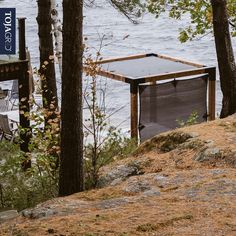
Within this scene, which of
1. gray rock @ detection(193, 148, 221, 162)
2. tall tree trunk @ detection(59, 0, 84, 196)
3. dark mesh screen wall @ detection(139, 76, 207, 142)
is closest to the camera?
tall tree trunk @ detection(59, 0, 84, 196)

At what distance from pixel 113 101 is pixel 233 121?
17.7 metres

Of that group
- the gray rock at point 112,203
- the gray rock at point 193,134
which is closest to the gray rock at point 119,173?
the gray rock at point 193,134

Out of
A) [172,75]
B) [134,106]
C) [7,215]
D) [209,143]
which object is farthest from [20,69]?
Answer: [7,215]

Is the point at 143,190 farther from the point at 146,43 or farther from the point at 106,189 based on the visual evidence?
the point at 146,43

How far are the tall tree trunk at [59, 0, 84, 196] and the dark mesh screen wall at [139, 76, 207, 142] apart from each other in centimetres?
510

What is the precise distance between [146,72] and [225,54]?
3.08 meters

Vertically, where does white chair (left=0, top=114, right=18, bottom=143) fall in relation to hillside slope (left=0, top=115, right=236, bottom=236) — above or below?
below

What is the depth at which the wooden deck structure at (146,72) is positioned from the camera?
12.3m

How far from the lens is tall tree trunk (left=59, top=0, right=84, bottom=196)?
6.77m

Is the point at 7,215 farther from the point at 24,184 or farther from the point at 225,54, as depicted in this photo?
the point at 225,54

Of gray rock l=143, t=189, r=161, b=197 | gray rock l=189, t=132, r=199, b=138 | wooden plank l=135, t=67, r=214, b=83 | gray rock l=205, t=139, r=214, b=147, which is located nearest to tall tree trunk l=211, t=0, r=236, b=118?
gray rock l=189, t=132, r=199, b=138

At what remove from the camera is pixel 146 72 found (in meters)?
13.0

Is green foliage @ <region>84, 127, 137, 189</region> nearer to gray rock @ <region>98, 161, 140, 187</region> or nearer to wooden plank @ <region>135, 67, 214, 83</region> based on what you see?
gray rock @ <region>98, 161, 140, 187</region>

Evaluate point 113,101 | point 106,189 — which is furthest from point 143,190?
point 113,101
